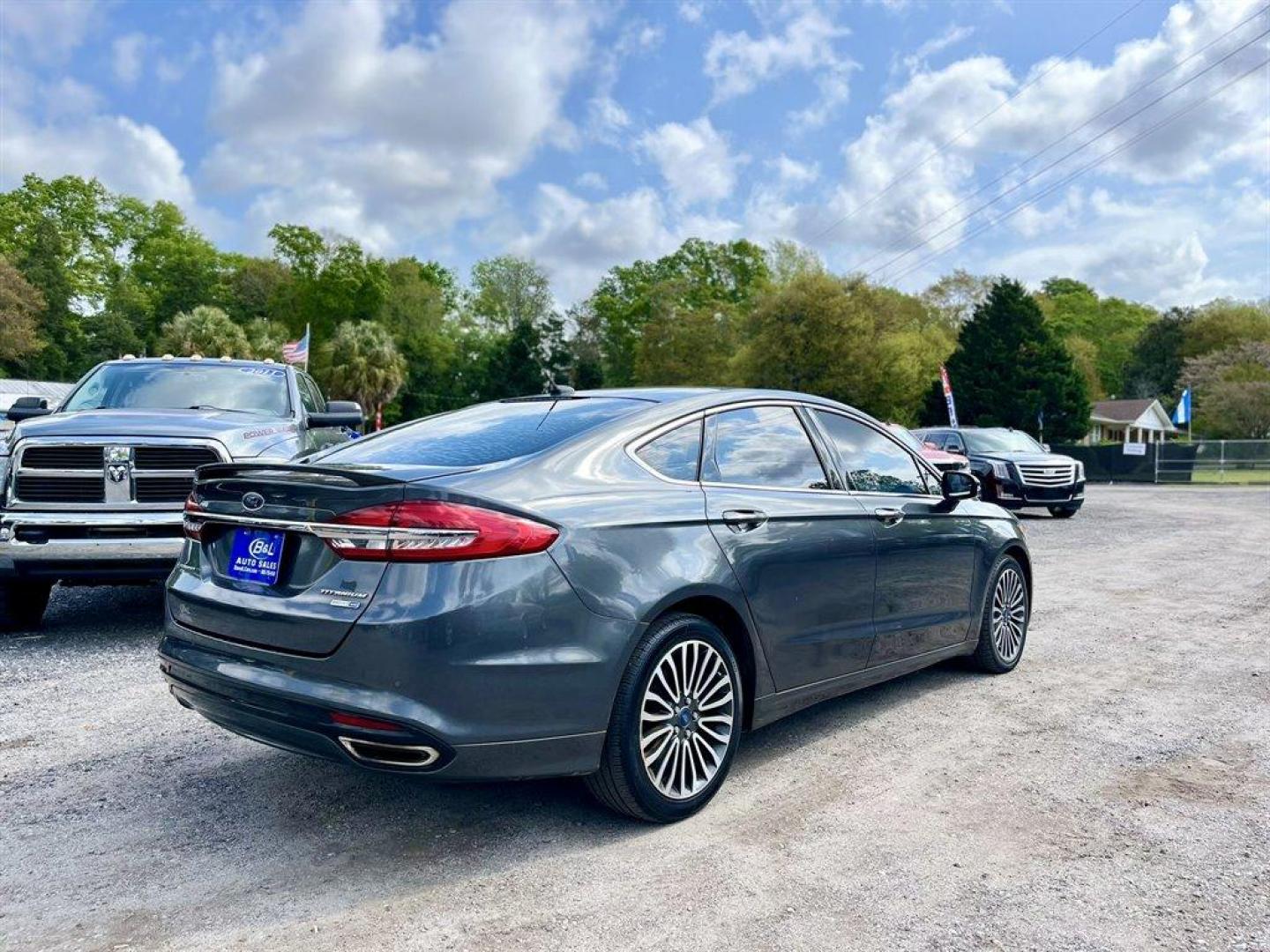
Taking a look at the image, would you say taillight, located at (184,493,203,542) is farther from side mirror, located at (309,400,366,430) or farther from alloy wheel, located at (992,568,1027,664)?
alloy wheel, located at (992,568,1027,664)

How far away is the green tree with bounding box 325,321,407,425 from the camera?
5659cm

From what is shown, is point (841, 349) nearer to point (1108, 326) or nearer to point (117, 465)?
point (117, 465)

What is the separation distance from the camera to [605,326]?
77625 mm

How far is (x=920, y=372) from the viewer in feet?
153

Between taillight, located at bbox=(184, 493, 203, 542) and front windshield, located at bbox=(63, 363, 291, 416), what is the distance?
158 inches

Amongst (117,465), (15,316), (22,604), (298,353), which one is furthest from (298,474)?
(15,316)

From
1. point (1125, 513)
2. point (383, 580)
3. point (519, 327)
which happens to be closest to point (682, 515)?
point (383, 580)

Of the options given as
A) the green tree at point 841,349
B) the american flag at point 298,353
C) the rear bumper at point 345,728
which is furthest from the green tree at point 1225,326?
the rear bumper at point 345,728

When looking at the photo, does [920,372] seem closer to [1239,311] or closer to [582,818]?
[1239,311]

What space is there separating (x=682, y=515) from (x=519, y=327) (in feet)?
220

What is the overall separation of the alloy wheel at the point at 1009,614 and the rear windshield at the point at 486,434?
9.34 ft

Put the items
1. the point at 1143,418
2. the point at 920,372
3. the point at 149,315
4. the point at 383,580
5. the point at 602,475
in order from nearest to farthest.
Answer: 1. the point at 383,580
2. the point at 602,475
3. the point at 920,372
4. the point at 149,315
5. the point at 1143,418

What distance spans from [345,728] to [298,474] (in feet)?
2.93

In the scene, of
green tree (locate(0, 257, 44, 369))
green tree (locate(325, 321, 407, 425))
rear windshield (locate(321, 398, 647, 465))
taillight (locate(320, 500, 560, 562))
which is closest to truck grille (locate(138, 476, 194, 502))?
rear windshield (locate(321, 398, 647, 465))
